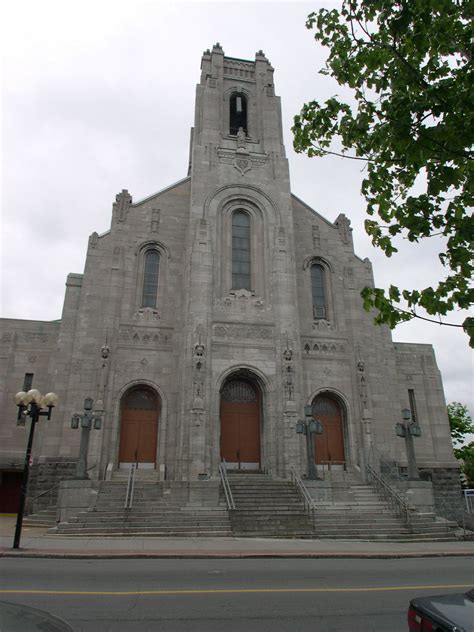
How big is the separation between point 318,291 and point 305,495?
1359 cm

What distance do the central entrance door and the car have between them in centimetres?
2131

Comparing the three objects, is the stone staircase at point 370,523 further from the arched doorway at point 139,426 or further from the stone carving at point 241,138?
the stone carving at point 241,138

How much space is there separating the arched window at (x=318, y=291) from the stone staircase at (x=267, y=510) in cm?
1065

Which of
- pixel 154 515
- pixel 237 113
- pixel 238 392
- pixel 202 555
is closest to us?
pixel 202 555

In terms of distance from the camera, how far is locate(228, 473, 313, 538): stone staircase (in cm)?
1781

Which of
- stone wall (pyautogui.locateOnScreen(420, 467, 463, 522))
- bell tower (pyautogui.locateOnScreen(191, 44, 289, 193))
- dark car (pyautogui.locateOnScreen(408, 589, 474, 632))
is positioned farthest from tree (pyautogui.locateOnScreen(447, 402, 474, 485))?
dark car (pyautogui.locateOnScreen(408, 589, 474, 632))

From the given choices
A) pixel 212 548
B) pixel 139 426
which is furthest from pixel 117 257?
pixel 212 548

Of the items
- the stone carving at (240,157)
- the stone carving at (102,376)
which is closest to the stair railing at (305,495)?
the stone carving at (102,376)

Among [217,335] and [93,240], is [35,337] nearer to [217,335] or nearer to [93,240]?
[93,240]

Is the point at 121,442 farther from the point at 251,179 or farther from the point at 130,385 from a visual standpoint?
the point at 251,179

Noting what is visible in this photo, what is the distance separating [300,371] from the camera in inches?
1006

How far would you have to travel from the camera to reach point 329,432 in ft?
86.9

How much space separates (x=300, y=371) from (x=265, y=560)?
543 inches

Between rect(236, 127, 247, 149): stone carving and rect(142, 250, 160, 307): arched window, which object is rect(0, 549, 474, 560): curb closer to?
rect(142, 250, 160, 307): arched window
